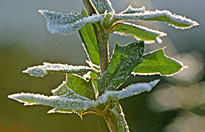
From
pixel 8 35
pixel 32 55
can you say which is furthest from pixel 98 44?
pixel 8 35

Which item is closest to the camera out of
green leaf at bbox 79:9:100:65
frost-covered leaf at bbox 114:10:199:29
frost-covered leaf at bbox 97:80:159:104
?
frost-covered leaf at bbox 97:80:159:104

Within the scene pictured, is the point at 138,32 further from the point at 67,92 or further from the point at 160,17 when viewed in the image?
the point at 67,92

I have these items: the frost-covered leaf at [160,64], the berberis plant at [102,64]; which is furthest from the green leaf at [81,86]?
the frost-covered leaf at [160,64]

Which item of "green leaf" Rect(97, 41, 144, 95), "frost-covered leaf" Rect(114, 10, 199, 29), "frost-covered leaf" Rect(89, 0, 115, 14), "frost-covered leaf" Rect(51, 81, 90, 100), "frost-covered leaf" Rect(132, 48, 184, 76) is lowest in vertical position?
"frost-covered leaf" Rect(132, 48, 184, 76)

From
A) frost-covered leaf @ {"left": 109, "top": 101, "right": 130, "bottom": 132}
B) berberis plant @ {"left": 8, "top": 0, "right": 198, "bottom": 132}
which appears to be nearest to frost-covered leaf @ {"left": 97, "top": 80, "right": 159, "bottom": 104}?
berberis plant @ {"left": 8, "top": 0, "right": 198, "bottom": 132}

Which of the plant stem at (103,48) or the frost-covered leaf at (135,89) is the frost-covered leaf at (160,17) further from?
the frost-covered leaf at (135,89)

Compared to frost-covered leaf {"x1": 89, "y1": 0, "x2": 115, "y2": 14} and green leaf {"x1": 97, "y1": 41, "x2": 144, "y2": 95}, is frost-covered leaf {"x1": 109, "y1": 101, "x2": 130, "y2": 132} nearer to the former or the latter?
green leaf {"x1": 97, "y1": 41, "x2": 144, "y2": 95}

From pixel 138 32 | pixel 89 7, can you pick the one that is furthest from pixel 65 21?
pixel 138 32
